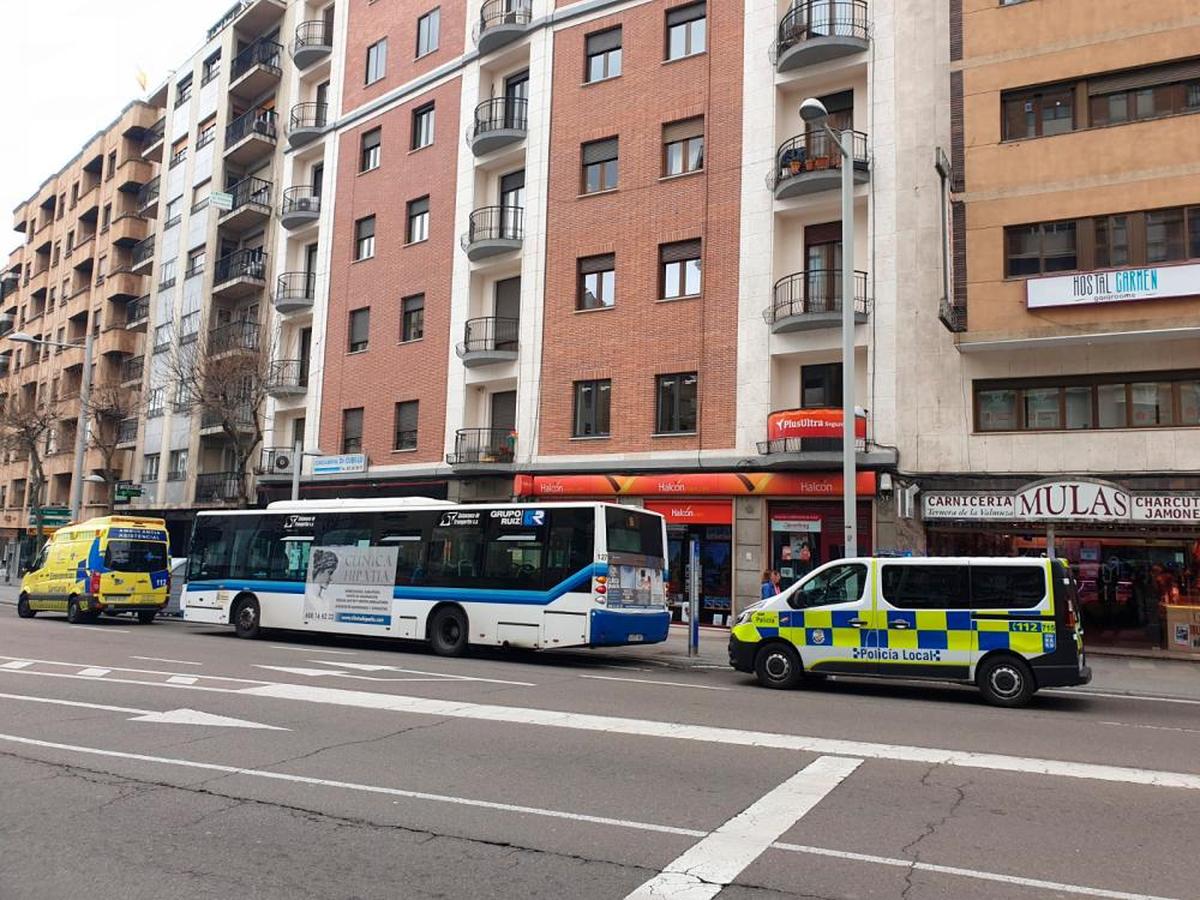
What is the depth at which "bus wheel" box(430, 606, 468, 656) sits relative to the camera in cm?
1648

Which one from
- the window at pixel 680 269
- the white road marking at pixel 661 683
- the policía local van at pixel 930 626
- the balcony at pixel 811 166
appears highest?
the balcony at pixel 811 166

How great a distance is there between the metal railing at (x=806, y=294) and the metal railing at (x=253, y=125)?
2544cm

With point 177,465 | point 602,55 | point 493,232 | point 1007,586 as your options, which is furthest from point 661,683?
point 177,465

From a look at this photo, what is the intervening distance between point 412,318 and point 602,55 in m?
9.92

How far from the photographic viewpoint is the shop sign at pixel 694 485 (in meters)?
20.9

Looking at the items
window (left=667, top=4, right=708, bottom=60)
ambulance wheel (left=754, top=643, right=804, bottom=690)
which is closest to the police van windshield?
ambulance wheel (left=754, top=643, right=804, bottom=690)

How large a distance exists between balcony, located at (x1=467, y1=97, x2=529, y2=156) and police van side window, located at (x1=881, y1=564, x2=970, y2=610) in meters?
19.7

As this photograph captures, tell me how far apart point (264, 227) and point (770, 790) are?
3736 cm

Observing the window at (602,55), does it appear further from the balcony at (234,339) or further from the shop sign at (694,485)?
the balcony at (234,339)

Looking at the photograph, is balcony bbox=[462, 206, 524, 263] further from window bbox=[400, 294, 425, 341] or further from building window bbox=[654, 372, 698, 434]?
building window bbox=[654, 372, 698, 434]

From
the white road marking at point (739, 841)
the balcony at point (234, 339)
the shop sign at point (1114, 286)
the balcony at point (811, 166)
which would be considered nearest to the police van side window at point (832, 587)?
the white road marking at point (739, 841)

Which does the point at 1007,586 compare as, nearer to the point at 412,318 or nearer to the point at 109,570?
the point at 109,570

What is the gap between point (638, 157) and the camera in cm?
2517

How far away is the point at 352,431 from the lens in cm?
3127
